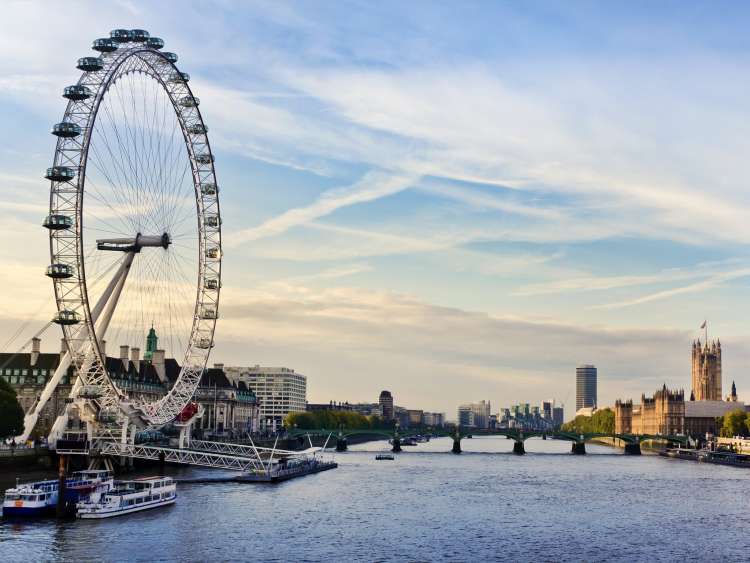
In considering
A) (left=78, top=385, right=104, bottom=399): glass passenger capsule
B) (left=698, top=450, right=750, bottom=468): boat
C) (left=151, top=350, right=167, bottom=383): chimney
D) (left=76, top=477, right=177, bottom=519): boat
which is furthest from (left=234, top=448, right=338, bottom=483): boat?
(left=698, top=450, right=750, bottom=468): boat

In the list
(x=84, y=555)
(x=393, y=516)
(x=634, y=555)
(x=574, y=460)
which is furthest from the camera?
(x=574, y=460)

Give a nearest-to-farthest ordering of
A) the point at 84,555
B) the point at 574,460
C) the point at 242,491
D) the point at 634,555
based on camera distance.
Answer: the point at 84,555, the point at 634,555, the point at 242,491, the point at 574,460

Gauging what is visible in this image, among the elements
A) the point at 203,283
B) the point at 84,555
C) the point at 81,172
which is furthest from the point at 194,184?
the point at 84,555

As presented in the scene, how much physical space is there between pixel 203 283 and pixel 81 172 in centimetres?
2146

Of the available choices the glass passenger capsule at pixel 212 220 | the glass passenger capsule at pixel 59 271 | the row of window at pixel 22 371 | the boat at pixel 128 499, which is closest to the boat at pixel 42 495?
the boat at pixel 128 499

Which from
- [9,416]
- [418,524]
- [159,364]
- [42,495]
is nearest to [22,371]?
[159,364]

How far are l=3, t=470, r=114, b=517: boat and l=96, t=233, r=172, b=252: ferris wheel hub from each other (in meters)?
24.8

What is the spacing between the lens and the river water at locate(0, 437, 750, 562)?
6150cm

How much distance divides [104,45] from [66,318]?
22.0 m

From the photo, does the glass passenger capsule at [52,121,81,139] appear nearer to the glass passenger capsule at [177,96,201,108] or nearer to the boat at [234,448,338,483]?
the glass passenger capsule at [177,96,201,108]

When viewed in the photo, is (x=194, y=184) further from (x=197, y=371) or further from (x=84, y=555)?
(x=84, y=555)

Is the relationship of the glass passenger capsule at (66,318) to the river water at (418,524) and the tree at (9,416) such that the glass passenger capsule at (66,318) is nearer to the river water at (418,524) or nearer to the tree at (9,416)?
the river water at (418,524)

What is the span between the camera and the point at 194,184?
100 m

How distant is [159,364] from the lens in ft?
631
